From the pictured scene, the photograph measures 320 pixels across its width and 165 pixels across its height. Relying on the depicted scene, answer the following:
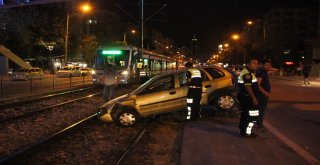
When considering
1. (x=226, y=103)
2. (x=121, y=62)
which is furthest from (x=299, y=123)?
(x=121, y=62)

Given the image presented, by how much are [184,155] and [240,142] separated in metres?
1.70

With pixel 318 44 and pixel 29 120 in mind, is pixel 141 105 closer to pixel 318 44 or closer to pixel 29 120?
pixel 29 120

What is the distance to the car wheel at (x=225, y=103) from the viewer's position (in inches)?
525

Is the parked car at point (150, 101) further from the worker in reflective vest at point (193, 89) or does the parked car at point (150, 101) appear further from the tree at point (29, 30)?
the tree at point (29, 30)

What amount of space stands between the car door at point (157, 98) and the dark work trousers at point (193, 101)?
562mm

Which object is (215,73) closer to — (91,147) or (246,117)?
(246,117)

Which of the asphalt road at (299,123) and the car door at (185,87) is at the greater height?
the car door at (185,87)

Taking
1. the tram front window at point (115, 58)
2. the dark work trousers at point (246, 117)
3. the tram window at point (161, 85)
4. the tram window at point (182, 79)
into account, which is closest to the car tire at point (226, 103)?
the tram window at point (182, 79)

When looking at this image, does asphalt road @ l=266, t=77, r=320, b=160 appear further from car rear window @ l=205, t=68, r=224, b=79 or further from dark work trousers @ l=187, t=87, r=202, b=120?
dark work trousers @ l=187, t=87, r=202, b=120

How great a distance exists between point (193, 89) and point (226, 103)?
2337 millimetres

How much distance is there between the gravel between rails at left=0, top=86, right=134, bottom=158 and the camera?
10.0 meters

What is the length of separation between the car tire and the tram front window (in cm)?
1747

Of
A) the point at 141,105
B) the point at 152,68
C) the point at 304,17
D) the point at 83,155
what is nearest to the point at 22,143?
the point at 83,155

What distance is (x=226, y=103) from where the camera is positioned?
13422 mm
